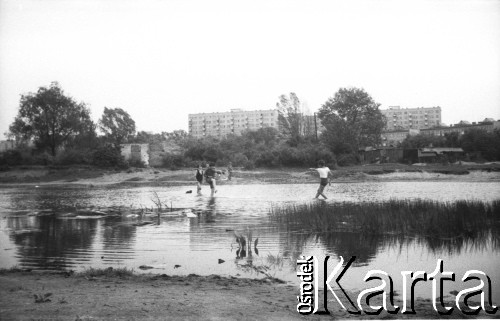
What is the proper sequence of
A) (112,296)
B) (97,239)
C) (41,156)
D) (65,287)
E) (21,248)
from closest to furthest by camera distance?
(112,296), (65,287), (21,248), (97,239), (41,156)

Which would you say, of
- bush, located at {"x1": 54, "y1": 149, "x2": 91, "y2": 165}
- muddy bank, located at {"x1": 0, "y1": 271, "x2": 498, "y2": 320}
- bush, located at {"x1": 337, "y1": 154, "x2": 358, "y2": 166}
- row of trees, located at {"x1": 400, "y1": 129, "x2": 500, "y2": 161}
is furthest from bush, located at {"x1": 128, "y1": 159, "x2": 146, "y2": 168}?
row of trees, located at {"x1": 400, "y1": 129, "x2": 500, "y2": 161}

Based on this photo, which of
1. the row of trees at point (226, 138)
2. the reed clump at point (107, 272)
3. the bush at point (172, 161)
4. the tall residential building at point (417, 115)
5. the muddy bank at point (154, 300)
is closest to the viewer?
the muddy bank at point (154, 300)

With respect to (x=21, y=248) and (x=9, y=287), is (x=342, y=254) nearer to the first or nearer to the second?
(x=9, y=287)

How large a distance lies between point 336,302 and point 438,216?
516 centimetres

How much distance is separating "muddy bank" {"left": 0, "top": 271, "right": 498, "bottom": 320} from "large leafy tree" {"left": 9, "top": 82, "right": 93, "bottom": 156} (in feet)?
18.1

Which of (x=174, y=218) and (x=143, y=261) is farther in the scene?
(x=174, y=218)

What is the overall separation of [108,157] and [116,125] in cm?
177

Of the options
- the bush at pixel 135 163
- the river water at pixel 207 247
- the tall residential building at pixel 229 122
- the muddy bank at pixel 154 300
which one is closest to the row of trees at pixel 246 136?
the tall residential building at pixel 229 122

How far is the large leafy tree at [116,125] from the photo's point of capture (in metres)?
11.8

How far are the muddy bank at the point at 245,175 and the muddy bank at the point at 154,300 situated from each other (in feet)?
25.3

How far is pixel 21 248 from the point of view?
30.2 ft

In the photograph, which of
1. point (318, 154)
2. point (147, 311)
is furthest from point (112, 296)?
point (318, 154)

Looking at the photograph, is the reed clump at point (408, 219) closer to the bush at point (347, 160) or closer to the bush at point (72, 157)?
the bush at point (72, 157)

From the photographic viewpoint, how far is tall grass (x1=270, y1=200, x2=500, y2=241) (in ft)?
30.8
